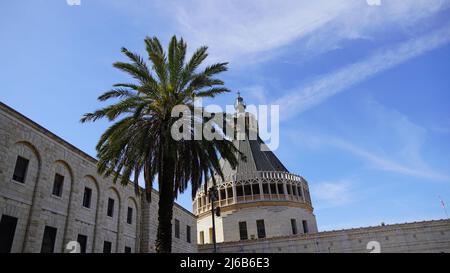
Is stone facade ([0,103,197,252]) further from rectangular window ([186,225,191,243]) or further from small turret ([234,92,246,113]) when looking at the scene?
small turret ([234,92,246,113])

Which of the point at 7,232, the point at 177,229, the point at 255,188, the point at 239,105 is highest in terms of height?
the point at 239,105

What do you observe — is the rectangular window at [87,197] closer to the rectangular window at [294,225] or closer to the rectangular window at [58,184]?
A: the rectangular window at [58,184]

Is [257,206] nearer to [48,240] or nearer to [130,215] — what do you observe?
[130,215]

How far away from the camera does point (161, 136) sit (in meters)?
17.0

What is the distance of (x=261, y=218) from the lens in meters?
49.6

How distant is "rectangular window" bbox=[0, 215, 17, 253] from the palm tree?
556 cm

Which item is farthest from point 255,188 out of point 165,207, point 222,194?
point 165,207

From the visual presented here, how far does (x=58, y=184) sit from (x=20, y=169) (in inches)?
122

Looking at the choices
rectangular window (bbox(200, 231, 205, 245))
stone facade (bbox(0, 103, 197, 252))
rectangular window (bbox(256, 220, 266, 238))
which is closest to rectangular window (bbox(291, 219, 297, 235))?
rectangular window (bbox(256, 220, 266, 238))

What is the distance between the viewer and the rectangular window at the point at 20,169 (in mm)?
18844

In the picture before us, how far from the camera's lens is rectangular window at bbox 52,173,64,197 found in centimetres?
2147
